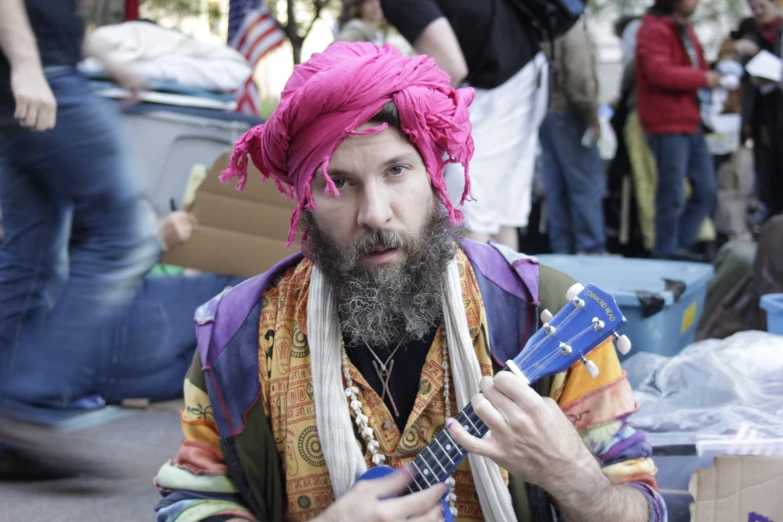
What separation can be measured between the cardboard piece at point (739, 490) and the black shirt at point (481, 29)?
6.44 ft

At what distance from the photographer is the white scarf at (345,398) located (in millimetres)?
1709

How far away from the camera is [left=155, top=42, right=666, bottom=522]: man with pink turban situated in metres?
1.74

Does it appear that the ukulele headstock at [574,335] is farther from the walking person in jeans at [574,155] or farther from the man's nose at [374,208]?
the walking person in jeans at [574,155]

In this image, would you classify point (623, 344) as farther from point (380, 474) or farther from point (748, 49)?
point (748, 49)

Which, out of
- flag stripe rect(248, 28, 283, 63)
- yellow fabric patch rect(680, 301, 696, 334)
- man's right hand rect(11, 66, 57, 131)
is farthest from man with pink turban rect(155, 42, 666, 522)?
flag stripe rect(248, 28, 283, 63)

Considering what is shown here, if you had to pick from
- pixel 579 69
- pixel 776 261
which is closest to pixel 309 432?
pixel 776 261

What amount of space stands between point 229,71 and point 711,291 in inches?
117

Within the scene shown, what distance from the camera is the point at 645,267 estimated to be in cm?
374

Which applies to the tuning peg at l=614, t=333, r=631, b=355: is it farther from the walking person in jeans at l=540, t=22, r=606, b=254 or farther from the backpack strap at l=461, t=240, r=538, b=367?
the walking person in jeans at l=540, t=22, r=606, b=254

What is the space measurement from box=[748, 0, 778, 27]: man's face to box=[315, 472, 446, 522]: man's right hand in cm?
680

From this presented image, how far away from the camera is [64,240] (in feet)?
10.1

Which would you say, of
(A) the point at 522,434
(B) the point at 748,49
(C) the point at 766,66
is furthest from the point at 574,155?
(A) the point at 522,434

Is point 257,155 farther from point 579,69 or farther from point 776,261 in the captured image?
point 579,69

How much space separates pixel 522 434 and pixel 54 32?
2091 millimetres
